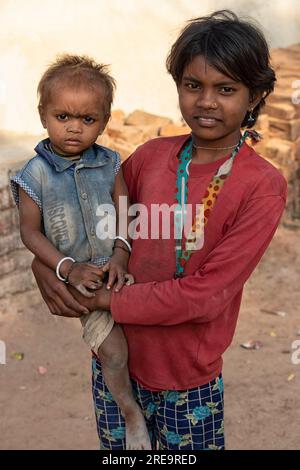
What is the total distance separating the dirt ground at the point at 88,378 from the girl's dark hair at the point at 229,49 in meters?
2.18

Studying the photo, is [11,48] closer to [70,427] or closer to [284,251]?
[284,251]

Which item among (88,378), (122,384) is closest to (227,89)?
(122,384)

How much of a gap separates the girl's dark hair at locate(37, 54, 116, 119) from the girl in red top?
19cm

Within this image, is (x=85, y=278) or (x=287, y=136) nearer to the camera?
(x=85, y=278)

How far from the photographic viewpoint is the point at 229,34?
1896mm

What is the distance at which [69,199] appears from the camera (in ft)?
6.64

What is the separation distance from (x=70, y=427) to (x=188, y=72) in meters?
2.37

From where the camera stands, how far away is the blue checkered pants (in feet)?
6.98

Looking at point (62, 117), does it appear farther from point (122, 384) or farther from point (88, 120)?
point (122, 384)

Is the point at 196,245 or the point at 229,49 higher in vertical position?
the point at 229,49

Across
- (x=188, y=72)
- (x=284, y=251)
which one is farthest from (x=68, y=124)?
(x=284, y=251)

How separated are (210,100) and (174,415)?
89cm

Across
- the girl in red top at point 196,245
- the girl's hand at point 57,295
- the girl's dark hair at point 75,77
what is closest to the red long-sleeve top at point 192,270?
the girl in red top at point 196,245

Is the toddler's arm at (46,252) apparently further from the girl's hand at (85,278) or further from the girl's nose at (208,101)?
the girl's nose at (208,101)
